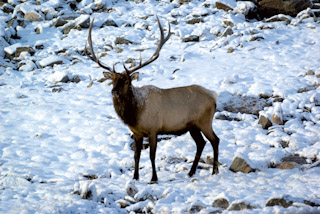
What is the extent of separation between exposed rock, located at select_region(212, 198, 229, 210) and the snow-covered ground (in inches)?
2.4

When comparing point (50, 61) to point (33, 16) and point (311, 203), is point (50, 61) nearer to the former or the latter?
point (33, 16)

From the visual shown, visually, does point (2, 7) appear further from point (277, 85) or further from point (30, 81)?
point (277, 85)

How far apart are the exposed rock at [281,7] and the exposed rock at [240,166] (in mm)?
11581

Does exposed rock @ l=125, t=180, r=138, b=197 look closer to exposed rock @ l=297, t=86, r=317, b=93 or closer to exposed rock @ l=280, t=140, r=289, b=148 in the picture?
exposed rock @ l=280, t=140, r=289, b=148

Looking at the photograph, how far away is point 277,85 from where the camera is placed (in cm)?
934

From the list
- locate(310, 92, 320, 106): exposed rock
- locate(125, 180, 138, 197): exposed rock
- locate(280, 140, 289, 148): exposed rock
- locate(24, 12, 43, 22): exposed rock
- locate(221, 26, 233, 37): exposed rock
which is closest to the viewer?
locate(125, 180, 138, 197): exposed rock

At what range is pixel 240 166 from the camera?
584 centimetres

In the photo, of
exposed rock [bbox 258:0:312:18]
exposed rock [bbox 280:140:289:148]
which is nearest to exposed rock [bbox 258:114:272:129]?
exposed rock [bbox 280:140:289:148]

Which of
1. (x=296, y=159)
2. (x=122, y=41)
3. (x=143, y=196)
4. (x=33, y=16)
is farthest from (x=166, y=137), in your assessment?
(x=33, y=16)

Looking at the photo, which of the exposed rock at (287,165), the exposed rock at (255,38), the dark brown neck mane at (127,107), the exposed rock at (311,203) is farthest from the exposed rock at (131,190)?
the exposed rock at (255,38)

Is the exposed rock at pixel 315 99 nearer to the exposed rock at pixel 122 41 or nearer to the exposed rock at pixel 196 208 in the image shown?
the exposed rock at pixel 196 208

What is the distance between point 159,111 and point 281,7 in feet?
39.0

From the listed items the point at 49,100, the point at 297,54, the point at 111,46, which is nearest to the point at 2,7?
the point at 111,46

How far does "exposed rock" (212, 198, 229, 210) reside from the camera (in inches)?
172
